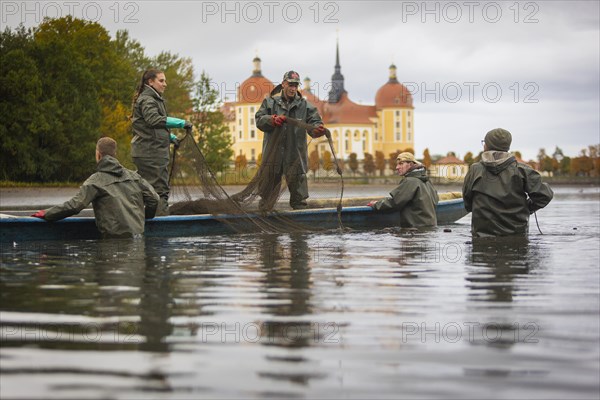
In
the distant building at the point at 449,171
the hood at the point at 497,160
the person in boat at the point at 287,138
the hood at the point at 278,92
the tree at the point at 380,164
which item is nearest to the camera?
the hood at the point at 497,160

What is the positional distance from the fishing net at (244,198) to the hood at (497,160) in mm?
3380

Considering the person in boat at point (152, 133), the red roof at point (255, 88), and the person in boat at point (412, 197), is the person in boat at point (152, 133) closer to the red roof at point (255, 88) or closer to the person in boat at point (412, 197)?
the person in boat at point (412, 197)

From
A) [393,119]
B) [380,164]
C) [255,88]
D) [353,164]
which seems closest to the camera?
[255,88]

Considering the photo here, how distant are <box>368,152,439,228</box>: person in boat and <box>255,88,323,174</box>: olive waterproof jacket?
1475mm

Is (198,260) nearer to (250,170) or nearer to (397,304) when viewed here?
(397,304)

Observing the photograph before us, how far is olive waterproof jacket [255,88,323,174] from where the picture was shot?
1341 cm

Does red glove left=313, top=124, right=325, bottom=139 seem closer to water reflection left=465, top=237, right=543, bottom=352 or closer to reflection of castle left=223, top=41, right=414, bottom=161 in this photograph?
water reflection left=465, top=237, right=543, bottom=352

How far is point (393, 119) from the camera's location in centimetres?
18562

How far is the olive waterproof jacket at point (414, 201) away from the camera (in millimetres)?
12383

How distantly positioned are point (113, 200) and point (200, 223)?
1933 millimetres

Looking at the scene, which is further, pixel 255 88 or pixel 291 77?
pixel 255 88

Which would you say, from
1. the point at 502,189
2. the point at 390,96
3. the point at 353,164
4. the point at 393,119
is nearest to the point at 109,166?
the point at 502,189

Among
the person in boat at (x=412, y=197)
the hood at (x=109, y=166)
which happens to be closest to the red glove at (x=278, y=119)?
the person in boat at (x=412, y=197)

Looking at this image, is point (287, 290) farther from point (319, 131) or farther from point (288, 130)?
point (288, 130)
